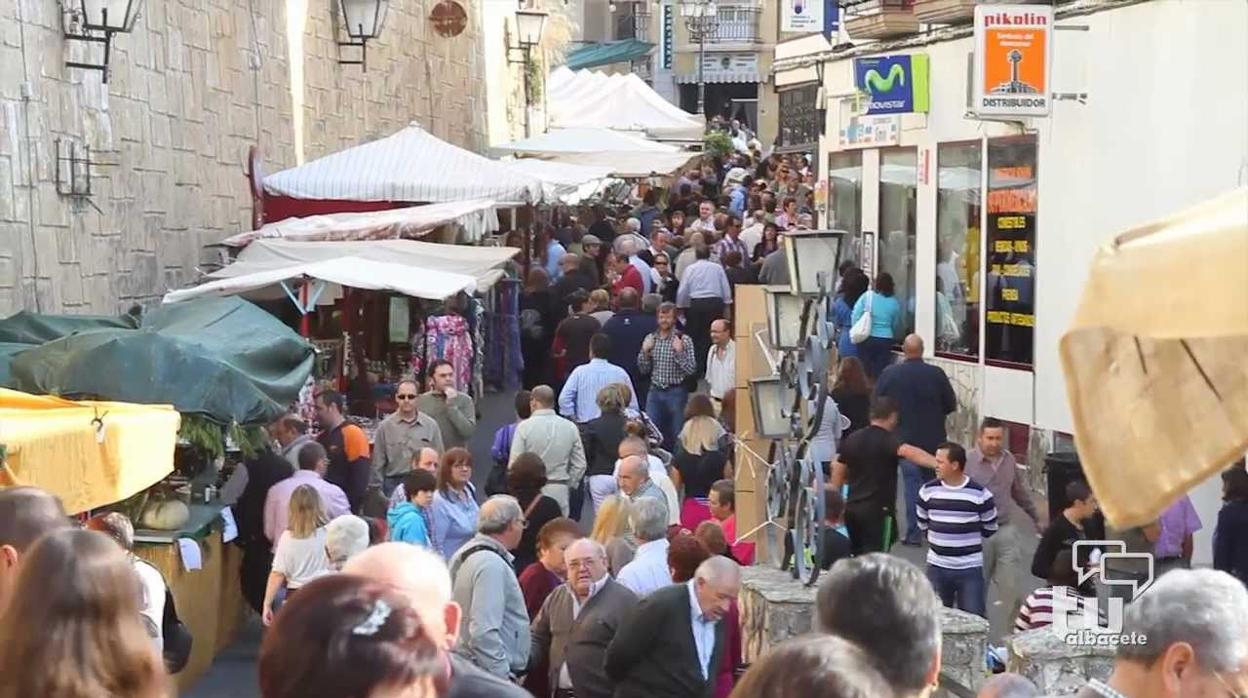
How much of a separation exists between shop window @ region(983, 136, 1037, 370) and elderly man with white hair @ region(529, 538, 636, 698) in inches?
337

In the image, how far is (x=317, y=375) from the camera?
48.3ft

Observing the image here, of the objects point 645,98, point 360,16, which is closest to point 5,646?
point 360,16

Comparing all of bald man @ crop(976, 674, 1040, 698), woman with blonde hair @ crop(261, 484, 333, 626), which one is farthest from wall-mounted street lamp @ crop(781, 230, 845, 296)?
bald man @ crop(976, 674, 1040, 698)

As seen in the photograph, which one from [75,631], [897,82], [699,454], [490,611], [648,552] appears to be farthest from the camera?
[897,82]

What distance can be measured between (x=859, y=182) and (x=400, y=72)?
6.91 m

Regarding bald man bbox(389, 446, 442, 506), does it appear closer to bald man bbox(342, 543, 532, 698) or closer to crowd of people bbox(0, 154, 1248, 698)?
crowd of people bbox(0, 154, 1248, 698)

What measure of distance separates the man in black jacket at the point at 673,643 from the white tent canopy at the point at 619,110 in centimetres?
2793

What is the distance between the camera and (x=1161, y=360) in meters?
4.30

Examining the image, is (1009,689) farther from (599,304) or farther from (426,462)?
(599,304)

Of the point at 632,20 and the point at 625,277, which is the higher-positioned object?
the point at 632,20

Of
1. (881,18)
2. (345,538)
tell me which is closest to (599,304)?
(881,18)

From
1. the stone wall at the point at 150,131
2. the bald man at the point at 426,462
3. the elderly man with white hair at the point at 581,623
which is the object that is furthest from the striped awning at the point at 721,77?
the elderly man with white hair at the point at 581,623

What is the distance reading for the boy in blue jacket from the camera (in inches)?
403

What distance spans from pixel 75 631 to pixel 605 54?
141 feet
